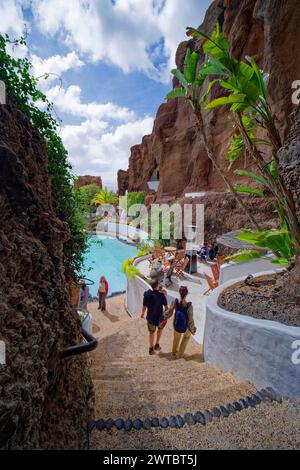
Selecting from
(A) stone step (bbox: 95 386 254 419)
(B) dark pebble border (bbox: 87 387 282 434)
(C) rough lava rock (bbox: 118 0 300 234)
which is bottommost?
(A) stone step (bbox: 95 386 254 419)

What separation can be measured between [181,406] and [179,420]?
0.28 meters

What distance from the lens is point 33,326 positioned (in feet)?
5.72

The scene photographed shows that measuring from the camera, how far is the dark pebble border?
6.70ft

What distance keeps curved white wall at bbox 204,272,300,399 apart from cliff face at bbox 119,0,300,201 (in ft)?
32.3

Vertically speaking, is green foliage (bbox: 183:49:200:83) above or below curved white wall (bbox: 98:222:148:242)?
above

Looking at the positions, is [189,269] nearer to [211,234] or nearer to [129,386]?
[211,234]

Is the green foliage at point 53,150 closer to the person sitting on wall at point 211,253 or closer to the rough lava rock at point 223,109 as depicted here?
the rough lava rock at point 223,109

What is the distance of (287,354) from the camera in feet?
8.37

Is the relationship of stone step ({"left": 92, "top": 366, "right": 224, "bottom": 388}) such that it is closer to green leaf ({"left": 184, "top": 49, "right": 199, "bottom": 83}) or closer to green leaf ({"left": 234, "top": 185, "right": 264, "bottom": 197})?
green leaf ({"left": 234, "top": 185, "right": 264, "bottom": 197})

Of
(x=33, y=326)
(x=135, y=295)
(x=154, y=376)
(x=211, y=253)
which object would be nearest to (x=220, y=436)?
(x=154, y=376)

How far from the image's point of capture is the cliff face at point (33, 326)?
1.42 meters

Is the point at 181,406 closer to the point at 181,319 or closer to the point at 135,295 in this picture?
the point at 181,319

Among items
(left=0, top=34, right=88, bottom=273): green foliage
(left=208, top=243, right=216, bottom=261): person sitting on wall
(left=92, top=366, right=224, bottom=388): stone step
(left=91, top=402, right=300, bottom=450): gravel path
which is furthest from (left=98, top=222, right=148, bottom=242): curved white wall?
(left=91, top=402, right=300, bottom=450): gravel path

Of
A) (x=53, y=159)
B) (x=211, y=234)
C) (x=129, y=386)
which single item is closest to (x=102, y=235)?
(x=211, y=234)
